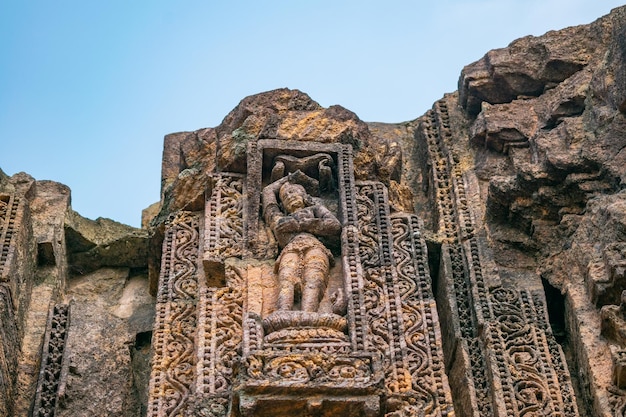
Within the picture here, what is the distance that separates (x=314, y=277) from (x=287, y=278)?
25 centimetres

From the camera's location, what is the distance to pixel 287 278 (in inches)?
522

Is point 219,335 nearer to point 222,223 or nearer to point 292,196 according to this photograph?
point 222,223

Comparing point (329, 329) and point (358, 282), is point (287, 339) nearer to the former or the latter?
point (329, 329)

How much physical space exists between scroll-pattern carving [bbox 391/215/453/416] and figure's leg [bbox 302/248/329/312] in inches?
28.6

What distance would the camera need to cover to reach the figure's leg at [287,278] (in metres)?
13.0

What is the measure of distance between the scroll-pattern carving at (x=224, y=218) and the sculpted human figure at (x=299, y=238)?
0.31 m

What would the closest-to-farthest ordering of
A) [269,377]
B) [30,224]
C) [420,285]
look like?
[269,377]
[420,285]
[30,224]

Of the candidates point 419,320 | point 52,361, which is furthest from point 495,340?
point 52,361

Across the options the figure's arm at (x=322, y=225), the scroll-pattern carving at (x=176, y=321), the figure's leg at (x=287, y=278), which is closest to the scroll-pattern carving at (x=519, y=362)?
the figure's arm at (x=322, y=225)

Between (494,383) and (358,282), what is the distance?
5.04ft

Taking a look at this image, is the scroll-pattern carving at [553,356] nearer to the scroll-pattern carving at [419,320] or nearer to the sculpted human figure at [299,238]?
the scroll-pattern carving at [419,320]

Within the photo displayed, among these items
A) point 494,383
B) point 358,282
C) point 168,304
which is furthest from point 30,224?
point 494,383

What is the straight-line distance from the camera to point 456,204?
623 inches

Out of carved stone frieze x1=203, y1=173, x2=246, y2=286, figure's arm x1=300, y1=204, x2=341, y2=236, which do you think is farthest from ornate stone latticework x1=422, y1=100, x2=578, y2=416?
carved stone frieze x1=203, y1=173, x2=246, y2=286
